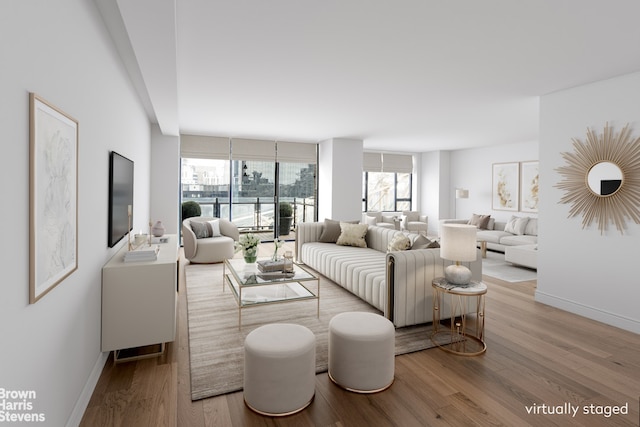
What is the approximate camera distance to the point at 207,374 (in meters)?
2.48

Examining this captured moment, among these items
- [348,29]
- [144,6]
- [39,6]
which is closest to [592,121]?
[348,29]

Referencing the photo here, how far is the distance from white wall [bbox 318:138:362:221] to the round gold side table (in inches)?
177

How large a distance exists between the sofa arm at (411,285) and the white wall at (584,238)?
164 centimetres

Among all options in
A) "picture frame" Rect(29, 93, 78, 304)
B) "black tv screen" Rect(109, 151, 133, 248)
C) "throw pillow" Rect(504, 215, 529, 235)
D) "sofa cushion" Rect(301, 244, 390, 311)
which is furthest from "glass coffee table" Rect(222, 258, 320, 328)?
"throw pillow" Rect(504, 215, 529, 235)

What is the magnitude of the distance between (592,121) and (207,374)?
14.5ft

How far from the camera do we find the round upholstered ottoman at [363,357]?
2264mm

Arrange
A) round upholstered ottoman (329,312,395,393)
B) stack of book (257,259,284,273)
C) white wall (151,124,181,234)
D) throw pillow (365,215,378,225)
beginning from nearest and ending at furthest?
round upholstered ottoman (329,312,395,393), stack of book (257,259,284,273), white wall (151,124,181,234), throw pillow (365,215,378,225)

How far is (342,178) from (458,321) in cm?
478

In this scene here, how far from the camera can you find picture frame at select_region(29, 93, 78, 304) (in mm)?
1394

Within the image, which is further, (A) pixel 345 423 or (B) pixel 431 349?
(B) pixel 431 349

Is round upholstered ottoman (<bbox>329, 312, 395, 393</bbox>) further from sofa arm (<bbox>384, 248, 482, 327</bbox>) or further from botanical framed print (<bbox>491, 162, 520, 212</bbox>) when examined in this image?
botanical framed print (<bbox>491, 162, 520, 212</bbox>)

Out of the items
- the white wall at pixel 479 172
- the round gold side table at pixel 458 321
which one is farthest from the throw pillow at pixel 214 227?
the white wall at pixel 479 172

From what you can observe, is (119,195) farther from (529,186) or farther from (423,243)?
(529,186)

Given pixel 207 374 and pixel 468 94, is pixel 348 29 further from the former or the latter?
pixel 207 374
